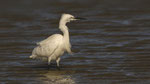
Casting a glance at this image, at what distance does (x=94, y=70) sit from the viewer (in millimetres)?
11633

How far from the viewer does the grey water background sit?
1118 cm

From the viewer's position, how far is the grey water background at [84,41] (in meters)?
11.2

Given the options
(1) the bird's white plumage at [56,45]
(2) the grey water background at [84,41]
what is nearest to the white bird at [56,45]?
(1) the bird's white plumage at [56,45]

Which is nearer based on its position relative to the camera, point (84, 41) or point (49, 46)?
point (49, 46)

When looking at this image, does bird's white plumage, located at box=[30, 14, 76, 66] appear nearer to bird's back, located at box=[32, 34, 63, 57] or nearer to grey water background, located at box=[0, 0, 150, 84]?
bird's back, located at box=[32, 34, 63, 57]

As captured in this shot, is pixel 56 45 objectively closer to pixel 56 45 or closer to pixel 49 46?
pixel 56 45

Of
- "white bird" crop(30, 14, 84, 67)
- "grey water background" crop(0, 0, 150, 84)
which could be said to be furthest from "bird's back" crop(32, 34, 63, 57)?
"grey water background" crop(0, 0, 150, 84)

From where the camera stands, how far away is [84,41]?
1534 centimetres

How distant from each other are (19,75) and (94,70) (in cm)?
184

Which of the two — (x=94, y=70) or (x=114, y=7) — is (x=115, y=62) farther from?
(x=114, y=7)

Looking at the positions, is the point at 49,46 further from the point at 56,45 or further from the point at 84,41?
the point at 84,41

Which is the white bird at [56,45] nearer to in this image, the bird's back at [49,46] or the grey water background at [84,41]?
the bird's back at [49,46]

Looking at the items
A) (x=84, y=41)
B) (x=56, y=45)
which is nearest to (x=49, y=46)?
(x=56, y=45)

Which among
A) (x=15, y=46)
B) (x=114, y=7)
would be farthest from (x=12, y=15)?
(x=15, y=46)
